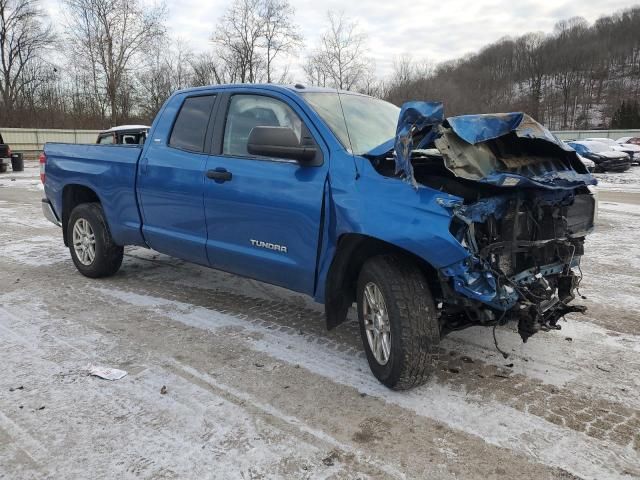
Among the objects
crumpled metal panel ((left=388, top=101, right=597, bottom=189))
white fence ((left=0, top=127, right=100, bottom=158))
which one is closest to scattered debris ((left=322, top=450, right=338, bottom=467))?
crumpled metal panel ((left=388, top=101, right=597, bottom=189))

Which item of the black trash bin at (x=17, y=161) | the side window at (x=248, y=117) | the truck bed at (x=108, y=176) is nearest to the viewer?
the side window at (x=248, y=117)

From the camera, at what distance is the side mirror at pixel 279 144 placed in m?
3.56

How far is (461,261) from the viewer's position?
2945mm

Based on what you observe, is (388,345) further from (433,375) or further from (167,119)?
(167,119)

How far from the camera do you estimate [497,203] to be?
306 cm

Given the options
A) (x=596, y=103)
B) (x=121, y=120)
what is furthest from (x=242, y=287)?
(x=596, y=103)

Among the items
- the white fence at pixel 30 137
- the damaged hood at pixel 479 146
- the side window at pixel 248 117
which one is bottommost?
the damaged hood at pixel 479 146

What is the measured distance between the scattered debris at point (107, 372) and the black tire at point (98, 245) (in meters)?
2.27

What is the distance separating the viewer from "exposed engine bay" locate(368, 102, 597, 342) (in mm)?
3008

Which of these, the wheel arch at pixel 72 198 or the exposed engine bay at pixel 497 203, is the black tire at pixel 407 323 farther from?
the wheel arch at pixel 72 198

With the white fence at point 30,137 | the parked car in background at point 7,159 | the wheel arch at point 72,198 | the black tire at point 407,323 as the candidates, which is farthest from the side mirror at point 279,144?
the white fence at point 30,137

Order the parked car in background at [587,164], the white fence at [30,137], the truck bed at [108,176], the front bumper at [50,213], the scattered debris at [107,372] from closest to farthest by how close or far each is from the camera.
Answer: the scattered debris at [107,372]
the parked car in background at [587,164]
the truck bed at [108,176]
the front bumper at [50,213]
the white fence at [30,137]

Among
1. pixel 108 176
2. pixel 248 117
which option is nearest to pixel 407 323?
pixel 248 117

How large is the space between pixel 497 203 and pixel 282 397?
69.1 inches
